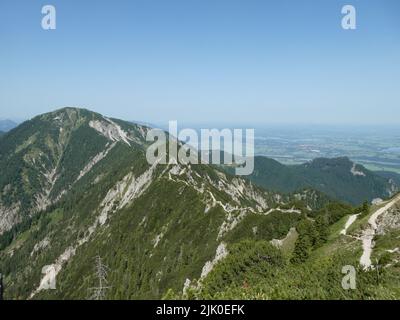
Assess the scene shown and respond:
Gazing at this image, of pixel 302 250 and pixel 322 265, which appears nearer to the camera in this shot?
pixel 322 265

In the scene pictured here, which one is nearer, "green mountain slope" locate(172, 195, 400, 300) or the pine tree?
"green mountain slope" locate(172, 195, 400, 300)

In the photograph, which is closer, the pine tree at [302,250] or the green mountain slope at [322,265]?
the green mountain slope at [322,265]

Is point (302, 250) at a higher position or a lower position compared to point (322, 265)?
lower

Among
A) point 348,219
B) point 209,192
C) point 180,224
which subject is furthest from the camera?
point 209,192

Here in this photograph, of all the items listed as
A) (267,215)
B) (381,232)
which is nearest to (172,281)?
(267,215)
